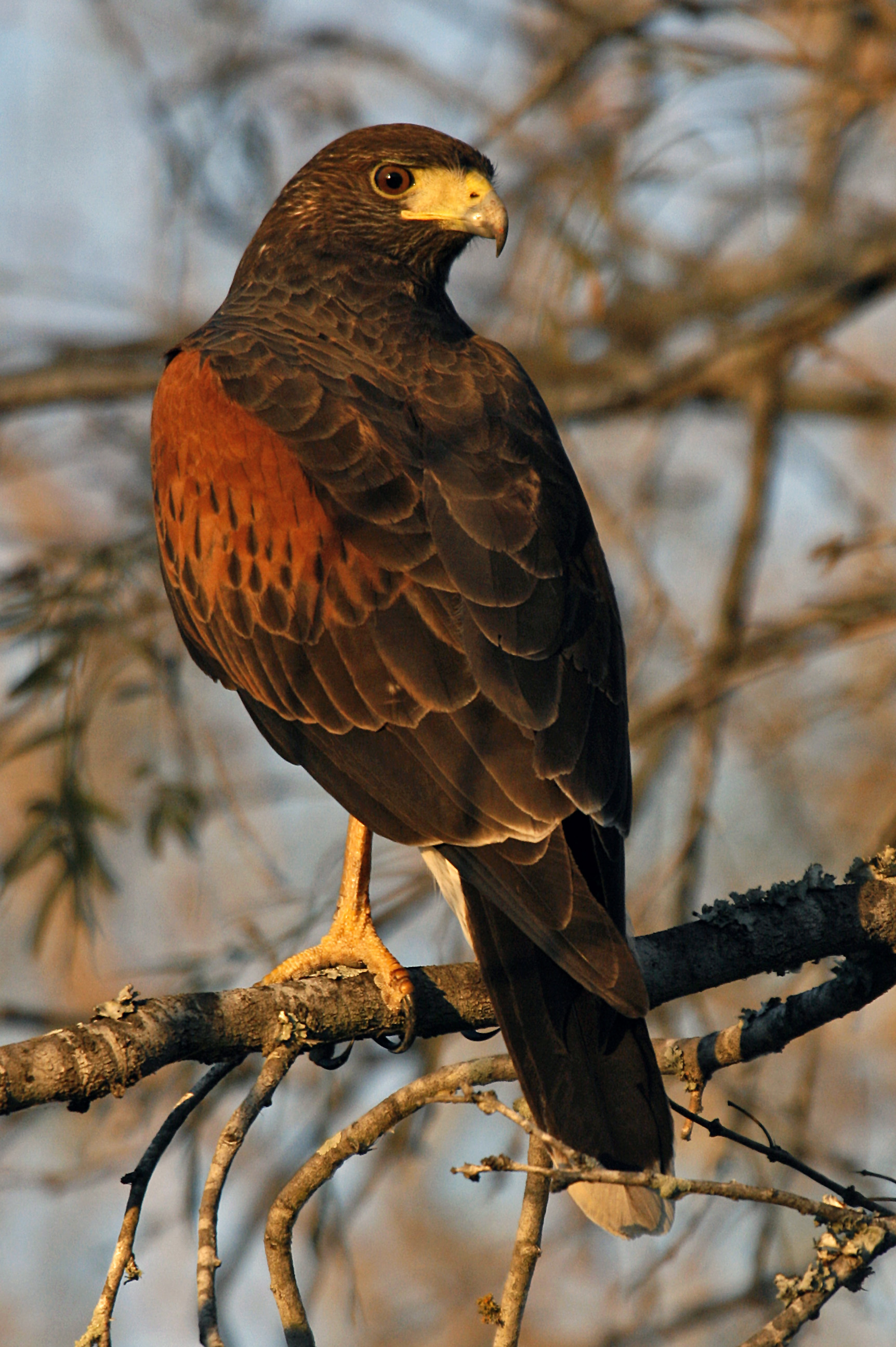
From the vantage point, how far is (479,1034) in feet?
12.0

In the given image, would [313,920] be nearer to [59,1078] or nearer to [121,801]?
[59,1078]

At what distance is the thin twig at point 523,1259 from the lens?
2379mm

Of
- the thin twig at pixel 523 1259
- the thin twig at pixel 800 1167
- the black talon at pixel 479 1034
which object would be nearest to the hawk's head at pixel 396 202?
the black talon at pixel 479 1034

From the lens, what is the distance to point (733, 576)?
6.29m

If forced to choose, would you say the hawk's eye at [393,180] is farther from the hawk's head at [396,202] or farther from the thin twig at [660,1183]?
the thin twig at [660,1183]

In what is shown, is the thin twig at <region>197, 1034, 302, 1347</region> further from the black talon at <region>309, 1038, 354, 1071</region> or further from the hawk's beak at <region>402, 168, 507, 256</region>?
the hawk's beak at <region>402, 168, 507, 256</region>

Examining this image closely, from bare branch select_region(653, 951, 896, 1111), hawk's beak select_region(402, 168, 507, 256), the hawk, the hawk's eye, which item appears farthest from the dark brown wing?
the hawk's eye

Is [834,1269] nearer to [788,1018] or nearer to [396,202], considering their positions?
[788,1018]

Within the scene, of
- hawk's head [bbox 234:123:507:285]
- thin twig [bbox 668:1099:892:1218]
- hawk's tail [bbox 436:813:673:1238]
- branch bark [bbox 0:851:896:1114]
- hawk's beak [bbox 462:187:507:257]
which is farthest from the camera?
hawk's head [bbox 234:123:507:285]

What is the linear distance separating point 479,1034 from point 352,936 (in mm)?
485

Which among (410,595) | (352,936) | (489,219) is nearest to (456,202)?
(489,219)

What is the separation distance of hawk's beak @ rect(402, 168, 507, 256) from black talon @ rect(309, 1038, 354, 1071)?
271cm

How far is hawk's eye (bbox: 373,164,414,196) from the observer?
16.9 ft

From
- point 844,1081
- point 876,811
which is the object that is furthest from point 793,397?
point 844,1081
